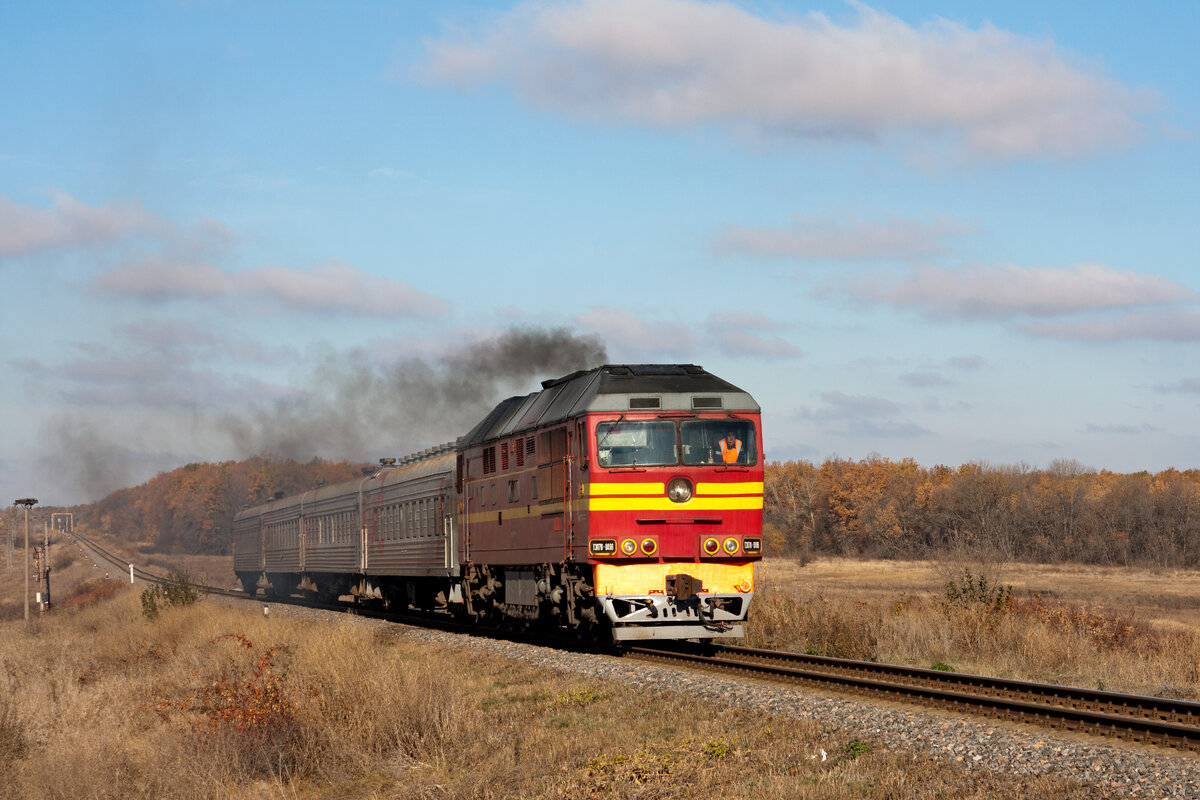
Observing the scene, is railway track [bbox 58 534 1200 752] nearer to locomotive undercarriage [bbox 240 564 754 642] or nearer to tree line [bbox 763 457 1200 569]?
locomotive undercarriage [bbox 240 564 754 642]

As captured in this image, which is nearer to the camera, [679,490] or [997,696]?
[997,696]

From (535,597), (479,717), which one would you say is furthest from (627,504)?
(479,717)

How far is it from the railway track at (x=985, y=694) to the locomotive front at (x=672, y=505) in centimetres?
94

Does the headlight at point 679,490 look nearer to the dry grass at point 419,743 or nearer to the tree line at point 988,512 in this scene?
the dry grass at point 419,743

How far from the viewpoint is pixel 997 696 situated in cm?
1333

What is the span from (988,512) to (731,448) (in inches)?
3329

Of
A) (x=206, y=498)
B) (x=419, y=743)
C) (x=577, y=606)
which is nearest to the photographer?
(x=419, y=743)

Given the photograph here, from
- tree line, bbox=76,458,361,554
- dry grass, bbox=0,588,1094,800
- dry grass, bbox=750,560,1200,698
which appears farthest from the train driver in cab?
tree line, bbox=76,458,361,554

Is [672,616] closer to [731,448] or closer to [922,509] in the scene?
[731,448]

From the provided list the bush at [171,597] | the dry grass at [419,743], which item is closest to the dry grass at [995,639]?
the dry grass at [419,743]

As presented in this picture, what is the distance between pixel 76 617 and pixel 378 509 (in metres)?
16.3

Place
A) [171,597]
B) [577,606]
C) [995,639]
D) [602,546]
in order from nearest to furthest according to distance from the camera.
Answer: [602,546]
[577,606]
[995,639]
[171,597]

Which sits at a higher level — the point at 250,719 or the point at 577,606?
the point at 577,606

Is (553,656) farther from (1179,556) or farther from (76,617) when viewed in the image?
(1179,556)
